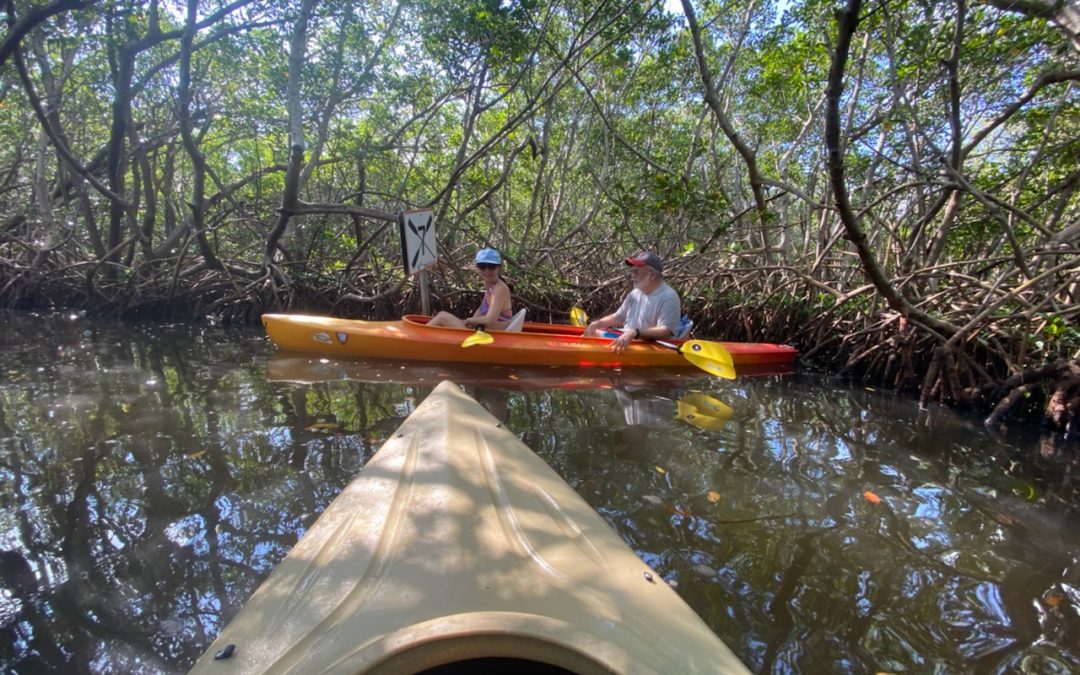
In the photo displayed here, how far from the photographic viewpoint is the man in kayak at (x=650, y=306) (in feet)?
16.9

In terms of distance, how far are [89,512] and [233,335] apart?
565 centimetres

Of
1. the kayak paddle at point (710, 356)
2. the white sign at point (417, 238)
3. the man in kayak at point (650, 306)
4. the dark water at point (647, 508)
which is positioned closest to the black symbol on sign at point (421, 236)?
→ the white sign at point (417, 238)

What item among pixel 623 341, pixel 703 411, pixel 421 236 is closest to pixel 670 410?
pixel 703 411

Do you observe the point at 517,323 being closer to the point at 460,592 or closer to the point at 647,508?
the point at 647,508

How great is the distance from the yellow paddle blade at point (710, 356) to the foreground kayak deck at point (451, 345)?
14.8 inches

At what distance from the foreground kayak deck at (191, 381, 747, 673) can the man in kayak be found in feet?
11.0

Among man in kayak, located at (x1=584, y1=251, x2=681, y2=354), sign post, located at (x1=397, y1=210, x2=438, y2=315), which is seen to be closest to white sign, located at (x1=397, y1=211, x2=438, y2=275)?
sign post, located at (x1=397, y1=210, x2=438, y2=315)

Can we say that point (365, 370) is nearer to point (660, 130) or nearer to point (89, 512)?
point (89, 512)

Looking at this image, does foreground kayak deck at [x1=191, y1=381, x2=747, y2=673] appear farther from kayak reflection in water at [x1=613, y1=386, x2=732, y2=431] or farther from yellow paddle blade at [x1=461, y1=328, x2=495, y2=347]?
yellow paddle blade at [x1=461, y1=328, x2=495, y2=347]

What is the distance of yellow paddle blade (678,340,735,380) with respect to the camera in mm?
4852

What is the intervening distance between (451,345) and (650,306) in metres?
1.98

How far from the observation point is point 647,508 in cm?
250

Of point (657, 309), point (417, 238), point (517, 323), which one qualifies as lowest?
point (517, 323)

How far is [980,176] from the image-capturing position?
231 inches
